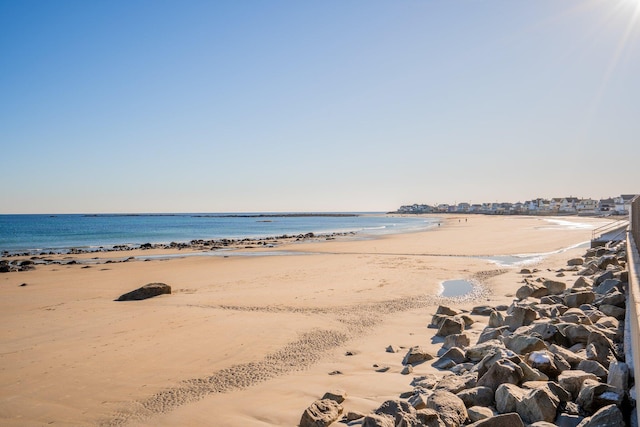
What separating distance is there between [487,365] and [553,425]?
1428 mm

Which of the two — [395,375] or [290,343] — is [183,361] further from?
[395,375]

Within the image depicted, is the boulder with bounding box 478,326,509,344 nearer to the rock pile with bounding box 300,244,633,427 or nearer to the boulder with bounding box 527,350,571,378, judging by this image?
the rock pile with bounding box 300,244,633,427

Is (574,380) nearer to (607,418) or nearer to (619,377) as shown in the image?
(619,377)

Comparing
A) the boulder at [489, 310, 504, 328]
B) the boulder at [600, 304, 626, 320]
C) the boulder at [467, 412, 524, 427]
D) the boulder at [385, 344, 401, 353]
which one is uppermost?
the boulder at [600, 304, 626, 320]

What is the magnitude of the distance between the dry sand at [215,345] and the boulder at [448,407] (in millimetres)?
1106

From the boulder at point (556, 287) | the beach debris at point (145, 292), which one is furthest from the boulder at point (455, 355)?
the beach debris at point (145, 292)

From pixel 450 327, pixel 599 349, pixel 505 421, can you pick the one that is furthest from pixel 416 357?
pixel 505 421

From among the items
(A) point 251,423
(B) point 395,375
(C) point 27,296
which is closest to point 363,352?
(B) point 395,375

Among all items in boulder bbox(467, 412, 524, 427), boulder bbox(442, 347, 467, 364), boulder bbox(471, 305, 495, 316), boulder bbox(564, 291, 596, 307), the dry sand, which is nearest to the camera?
boulder bbox(467, 412, 524, 427)

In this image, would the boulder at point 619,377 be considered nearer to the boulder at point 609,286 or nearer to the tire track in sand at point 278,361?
the tire track in sand at point 278,361

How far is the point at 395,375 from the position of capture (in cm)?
640

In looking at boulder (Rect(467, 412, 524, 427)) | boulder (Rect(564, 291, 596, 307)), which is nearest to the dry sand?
boulder (Rect(467, 412, 524, 427))

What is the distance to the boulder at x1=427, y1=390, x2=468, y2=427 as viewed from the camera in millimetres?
4113

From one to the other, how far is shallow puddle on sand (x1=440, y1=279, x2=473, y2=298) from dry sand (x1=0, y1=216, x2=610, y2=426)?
1.29 feet
